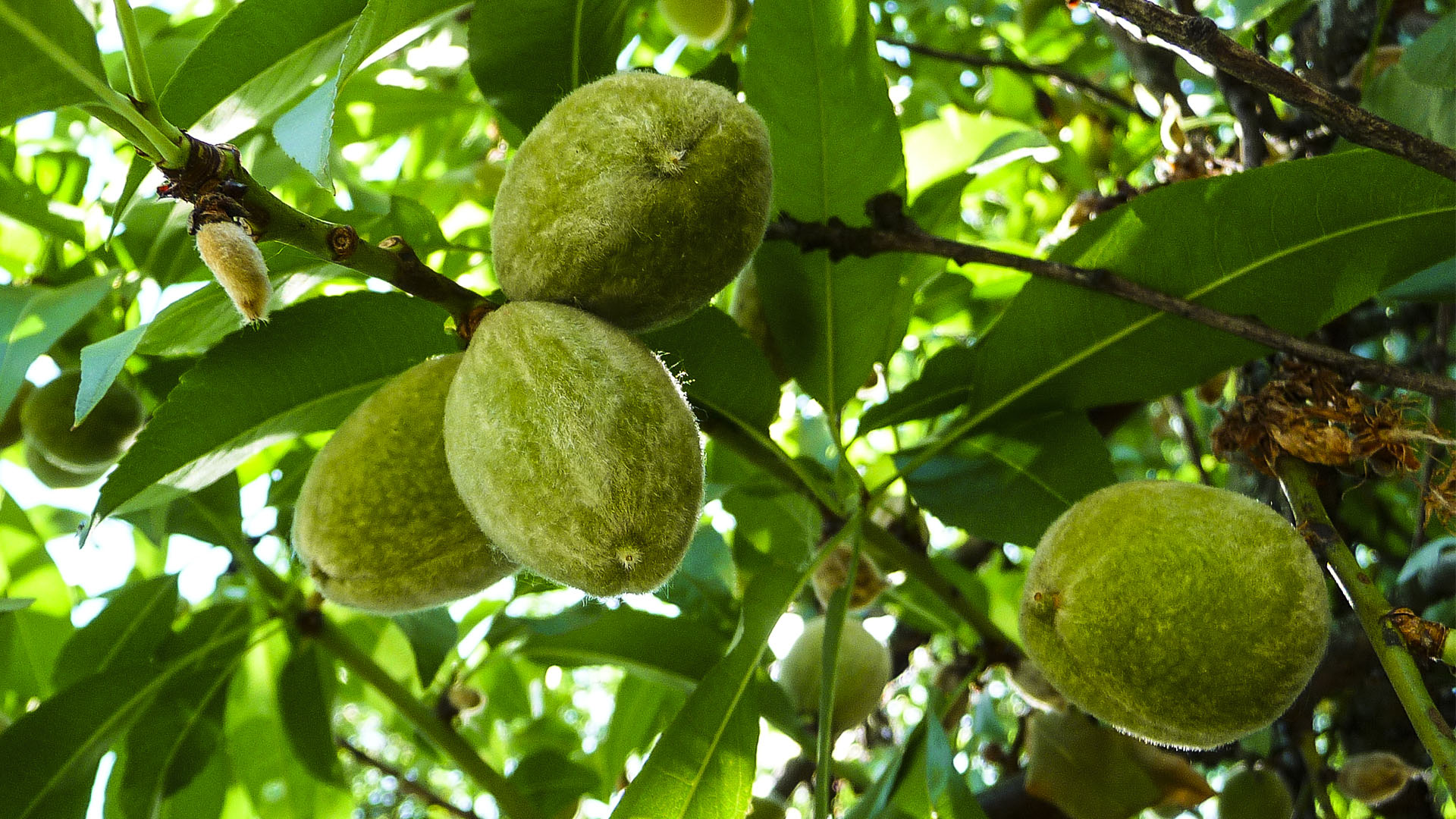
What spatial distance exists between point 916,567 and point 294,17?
4.18ft

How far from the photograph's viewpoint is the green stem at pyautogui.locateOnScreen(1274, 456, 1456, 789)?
1112 mm

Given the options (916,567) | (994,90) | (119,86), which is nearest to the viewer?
(916,567)

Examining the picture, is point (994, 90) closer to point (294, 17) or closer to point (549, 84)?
point (549, 84)

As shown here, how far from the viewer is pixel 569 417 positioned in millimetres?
1083

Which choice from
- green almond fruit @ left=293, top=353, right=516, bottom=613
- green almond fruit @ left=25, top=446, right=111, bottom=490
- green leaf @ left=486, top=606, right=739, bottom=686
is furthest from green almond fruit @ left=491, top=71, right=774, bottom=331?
green almond fruit @ left=25, top=446, right=111, bottom=490

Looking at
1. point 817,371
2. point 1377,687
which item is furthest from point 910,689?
point 817,371

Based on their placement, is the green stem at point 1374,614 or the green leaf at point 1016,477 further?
the green leaf at point 1016,477

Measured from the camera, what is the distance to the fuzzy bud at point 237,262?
97 cm

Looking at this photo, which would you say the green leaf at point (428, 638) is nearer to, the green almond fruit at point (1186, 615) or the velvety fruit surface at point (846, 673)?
the velvety fruit surface at point (846, 673)

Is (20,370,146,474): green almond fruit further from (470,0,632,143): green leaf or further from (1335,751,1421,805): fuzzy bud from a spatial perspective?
(1335,751,1421,805): fuzzy bud

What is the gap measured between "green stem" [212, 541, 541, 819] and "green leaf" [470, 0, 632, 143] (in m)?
1.00

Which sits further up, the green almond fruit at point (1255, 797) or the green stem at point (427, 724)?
the green stem at point (427, 724)

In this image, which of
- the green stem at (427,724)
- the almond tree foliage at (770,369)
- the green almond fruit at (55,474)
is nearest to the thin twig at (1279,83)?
the almond tree foliage at (770,369)

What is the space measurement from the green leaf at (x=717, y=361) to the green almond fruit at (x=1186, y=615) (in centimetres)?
51
